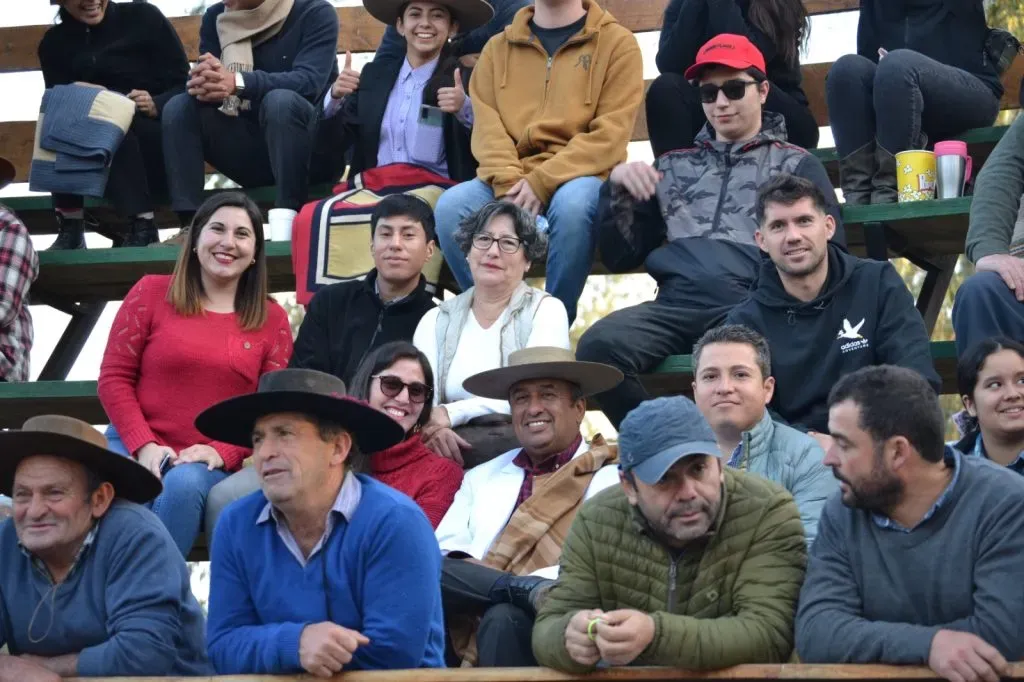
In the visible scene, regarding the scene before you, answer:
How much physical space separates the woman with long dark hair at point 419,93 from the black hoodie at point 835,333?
202 cm

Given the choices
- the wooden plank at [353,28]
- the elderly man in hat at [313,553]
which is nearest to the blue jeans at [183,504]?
the elderly man in hat at [313,553]

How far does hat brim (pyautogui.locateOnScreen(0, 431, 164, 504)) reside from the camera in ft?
15.8

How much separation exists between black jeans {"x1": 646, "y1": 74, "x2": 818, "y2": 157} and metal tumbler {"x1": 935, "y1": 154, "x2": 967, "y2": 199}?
0.56 meters

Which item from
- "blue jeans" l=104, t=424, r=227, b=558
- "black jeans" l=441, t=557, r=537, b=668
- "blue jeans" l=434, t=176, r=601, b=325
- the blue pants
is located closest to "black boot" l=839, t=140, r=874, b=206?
"blue jeans" l=434, t=176, r=601, b=325

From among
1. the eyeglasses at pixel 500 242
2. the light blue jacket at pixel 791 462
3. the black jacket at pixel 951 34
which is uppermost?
the black jacket at pixel 951 34

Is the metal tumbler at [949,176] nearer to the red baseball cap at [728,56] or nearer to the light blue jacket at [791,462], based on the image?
the red baseball cap at [728,56]

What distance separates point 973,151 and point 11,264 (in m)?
3.81

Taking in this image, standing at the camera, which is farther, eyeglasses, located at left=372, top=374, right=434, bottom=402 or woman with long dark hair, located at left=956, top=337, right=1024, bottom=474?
eyeglasses, located at left=372, top=374, right=434, bottom=402

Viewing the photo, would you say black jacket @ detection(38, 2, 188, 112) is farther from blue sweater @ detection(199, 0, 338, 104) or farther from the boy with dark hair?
the boy with dark hair

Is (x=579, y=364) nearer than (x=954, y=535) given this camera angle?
No

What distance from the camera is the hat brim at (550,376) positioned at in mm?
5758

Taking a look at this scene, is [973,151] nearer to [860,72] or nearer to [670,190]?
[860,72]

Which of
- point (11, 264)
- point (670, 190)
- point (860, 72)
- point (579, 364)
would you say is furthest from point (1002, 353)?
point (11, 264)

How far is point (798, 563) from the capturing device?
4398mm
